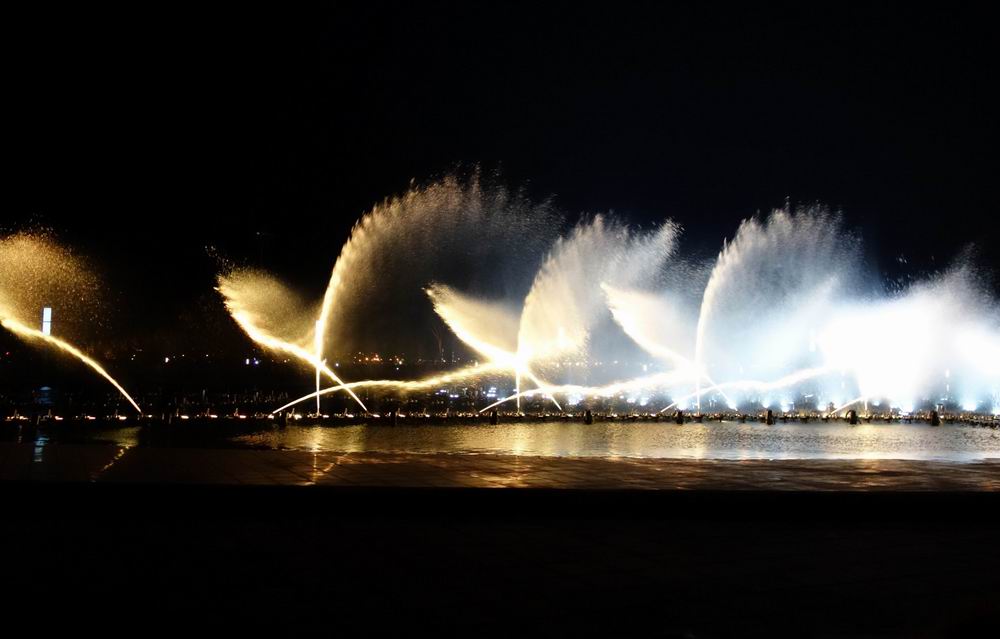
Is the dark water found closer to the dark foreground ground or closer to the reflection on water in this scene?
the reflection on water

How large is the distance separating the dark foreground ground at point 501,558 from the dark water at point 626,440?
10.5 m

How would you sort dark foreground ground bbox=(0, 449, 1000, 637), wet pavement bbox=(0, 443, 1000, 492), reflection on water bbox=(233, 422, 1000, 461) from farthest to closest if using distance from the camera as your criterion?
reflection on water bbox=(233, 422, 1000, 461) < wet pavement bbox=(0, 443, 1000, 492) < dark foreground ground bbox=(0, 449, 1000, 637)

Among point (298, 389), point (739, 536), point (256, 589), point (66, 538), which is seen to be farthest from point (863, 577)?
point (298, 389)

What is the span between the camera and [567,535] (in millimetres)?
10148

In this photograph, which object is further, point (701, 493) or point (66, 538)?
point (701, 493)

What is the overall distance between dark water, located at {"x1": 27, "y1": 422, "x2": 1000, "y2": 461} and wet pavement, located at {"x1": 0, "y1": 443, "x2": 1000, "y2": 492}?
6234mm

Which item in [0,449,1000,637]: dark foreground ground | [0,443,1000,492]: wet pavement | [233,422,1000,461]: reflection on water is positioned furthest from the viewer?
[233,422,1000,461]: reflection on water

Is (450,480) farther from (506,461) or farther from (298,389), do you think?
(298,389)

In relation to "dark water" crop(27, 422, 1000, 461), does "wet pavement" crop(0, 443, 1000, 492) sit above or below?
above

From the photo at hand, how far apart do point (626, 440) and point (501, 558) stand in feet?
72.4

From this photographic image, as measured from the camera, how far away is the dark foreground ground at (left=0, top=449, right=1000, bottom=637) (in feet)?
22.9

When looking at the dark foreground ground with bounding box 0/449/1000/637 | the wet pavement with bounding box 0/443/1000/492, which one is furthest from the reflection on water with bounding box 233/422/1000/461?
the dark foreground ground with bounding box 0/449/1000/637

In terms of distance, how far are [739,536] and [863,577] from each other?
6.36 feet

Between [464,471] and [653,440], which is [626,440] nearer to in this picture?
[653,440]
